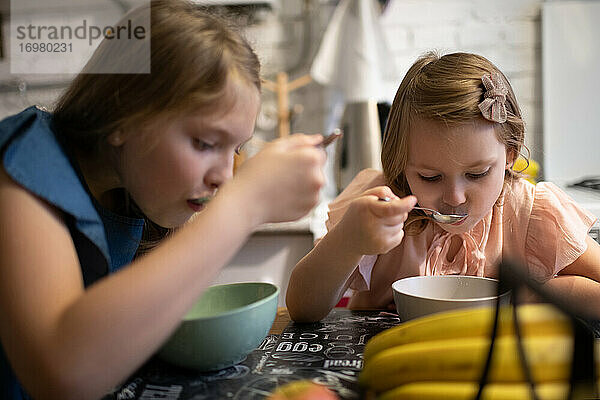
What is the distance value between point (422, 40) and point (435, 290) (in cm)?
149

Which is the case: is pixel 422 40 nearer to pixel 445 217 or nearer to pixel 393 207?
pixel 445 217

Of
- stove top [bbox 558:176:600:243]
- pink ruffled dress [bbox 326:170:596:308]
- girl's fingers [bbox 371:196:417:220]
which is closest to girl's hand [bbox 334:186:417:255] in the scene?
girl's fingers [bbox 371:196:417:220]

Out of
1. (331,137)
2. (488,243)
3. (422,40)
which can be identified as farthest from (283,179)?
(422,40)

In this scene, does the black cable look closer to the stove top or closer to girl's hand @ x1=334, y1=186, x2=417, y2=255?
girl's hand @ x1=334, y1=186, x2=417, y2=255

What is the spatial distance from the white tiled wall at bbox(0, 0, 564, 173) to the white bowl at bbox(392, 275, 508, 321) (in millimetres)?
1325

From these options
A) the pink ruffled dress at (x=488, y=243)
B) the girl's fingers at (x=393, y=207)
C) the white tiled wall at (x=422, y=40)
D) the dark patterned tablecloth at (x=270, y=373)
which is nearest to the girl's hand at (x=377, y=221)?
the girl's fingers at (x=393, y=207)

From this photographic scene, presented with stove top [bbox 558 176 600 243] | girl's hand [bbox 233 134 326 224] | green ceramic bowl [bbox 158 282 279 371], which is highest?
girl's hand [bbox 233 134 326 224]

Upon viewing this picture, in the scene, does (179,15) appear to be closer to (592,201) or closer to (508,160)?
(508,160)

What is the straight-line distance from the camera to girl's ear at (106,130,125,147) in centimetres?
57

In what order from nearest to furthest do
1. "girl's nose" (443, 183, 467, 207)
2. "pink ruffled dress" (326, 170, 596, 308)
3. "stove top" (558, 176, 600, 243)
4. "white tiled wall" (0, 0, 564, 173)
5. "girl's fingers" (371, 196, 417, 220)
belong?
"girl's fingers" (371, 196, 417, 220) → "girl's nose" (443, 183, 467, 207) → "pink ruffled dress" (326, 170, 596, 308) → "stove top" (558, 176, 600, 243) → "white tiled wall" (0, 0, 564, 173)

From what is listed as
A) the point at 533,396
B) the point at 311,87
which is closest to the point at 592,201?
the point at 311,87

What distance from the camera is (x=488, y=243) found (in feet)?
3.16

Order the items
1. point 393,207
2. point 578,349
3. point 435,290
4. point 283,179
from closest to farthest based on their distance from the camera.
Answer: point 578,349
point 283,179
point 393,207
point 435,290

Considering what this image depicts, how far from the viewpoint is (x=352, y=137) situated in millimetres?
1723
